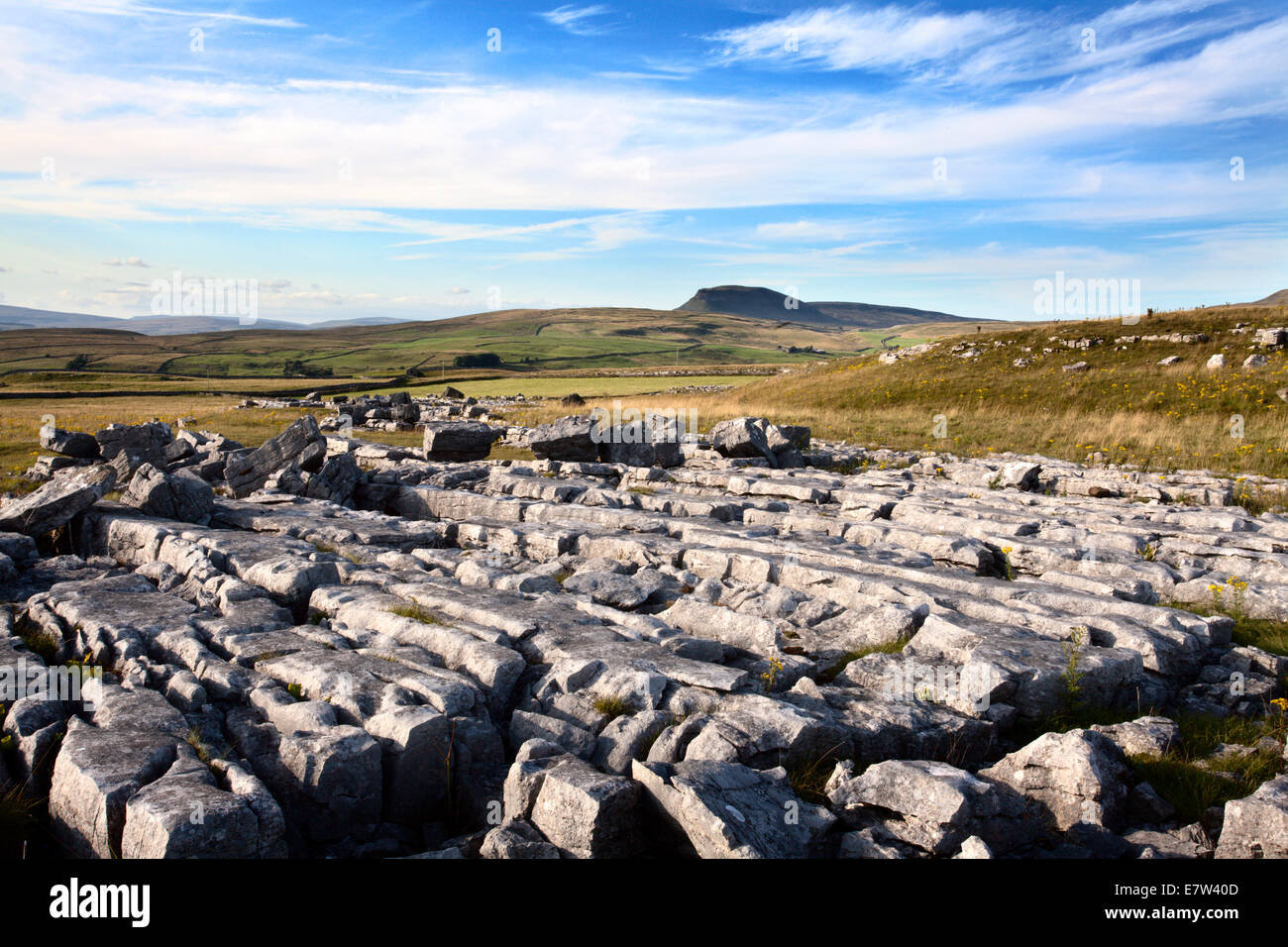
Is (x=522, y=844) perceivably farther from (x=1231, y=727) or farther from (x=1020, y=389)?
(x=1020, y=389)

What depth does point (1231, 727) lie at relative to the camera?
26.7 ft

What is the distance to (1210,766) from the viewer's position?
734 cm

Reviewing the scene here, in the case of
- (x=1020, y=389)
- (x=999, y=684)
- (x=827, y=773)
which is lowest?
(x=827, y=773)

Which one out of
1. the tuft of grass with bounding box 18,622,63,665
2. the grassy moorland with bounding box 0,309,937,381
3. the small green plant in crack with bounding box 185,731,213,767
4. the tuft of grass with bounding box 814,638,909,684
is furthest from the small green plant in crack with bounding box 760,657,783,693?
the grassy moorland with bounding box 0,309,937,381

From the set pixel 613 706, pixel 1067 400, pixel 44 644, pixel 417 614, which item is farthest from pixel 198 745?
pixel 1067 400

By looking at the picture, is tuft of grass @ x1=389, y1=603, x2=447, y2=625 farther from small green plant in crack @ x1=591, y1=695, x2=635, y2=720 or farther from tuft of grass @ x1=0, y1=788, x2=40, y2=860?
tuft of grass @ x1=0, y1=788, x2=40, y2=860

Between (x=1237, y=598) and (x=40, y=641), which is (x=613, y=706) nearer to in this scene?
(x=40, y=641)

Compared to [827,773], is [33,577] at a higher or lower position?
higher

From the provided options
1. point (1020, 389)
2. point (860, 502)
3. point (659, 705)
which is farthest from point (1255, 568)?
point (1020, 389)

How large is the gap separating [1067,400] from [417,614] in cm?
3658

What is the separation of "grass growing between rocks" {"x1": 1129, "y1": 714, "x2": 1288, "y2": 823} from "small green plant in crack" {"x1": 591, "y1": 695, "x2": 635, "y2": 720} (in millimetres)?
5037

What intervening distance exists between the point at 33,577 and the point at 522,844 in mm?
11626

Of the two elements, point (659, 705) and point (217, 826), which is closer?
point (217, 826)

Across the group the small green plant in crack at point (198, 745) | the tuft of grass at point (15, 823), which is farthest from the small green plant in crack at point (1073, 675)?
the tuft of grass at point (15, 823)
